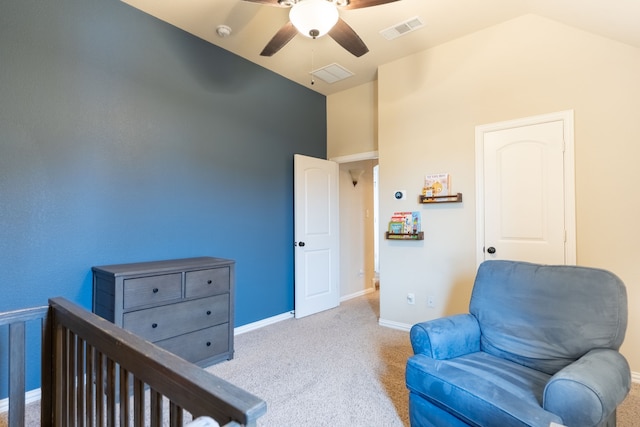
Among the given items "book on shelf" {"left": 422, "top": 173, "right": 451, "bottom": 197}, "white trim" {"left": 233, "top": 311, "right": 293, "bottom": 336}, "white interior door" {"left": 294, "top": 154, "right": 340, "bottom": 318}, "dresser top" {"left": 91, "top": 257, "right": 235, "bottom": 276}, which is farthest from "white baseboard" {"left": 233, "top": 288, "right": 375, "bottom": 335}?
"book on shelf" {"left": 422, "top": 173, "right": 451, "bottom": 197}

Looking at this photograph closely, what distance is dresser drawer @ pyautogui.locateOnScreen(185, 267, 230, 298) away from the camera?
8.44 feet

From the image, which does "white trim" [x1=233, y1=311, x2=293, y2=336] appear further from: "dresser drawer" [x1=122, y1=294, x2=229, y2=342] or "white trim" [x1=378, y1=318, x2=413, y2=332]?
"white trim" [x1=378, y1=318, x2=413, y2=332]

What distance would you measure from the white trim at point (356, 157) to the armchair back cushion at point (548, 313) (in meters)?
2.42

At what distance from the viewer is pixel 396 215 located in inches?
142

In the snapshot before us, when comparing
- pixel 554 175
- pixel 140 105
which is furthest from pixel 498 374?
pixel 140 105

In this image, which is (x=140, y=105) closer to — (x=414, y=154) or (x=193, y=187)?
(x=193, y=187)

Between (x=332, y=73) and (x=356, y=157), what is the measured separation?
112cm

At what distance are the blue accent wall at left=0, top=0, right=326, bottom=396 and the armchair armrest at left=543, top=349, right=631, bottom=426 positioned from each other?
2.86 metres

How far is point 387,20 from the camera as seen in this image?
285 centimetres

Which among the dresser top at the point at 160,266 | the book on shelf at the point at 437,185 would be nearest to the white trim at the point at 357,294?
the book on shelf at the point at 437,185

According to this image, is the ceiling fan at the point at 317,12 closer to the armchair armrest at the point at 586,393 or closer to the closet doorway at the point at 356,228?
the armchair armrest at the point at 586,393

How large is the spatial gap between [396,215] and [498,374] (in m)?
2.13

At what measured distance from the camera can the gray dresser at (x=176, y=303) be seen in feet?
7.36

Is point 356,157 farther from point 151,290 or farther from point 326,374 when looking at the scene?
point 151,290
